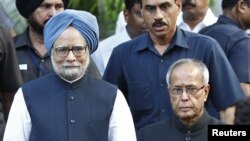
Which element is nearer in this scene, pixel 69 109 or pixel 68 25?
pixel 69 109

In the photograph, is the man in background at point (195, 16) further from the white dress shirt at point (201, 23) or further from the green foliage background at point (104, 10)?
the green foliage background at point (104, 10)

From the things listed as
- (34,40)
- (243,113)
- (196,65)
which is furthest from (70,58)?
(34,40)

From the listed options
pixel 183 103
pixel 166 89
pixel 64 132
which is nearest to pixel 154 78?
pixel 166 89

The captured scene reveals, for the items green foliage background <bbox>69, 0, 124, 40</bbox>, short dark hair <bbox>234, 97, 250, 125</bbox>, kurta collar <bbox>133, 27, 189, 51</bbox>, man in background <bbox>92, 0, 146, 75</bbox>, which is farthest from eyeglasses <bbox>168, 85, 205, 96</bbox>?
green foliage background <bbox>69, 0, 124, 40</bbox>

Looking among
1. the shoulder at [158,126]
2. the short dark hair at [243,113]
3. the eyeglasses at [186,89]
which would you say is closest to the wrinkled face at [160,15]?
the eyeglasses at [186,89]

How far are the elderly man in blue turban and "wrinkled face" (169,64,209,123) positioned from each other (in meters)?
0.42

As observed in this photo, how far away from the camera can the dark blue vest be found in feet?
23.5

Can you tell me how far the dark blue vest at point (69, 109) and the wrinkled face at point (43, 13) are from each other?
148cm

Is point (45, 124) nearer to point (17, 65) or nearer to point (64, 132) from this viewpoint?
point (64, 132)

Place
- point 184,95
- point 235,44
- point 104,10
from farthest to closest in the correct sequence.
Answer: point 104,10 → point 235,44 → point 184,95

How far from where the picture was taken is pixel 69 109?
23.7ft

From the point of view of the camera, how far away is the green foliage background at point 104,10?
10883 mm

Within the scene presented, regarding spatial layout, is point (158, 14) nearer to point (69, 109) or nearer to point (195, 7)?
point (69, 109)

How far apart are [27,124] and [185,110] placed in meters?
1.04
